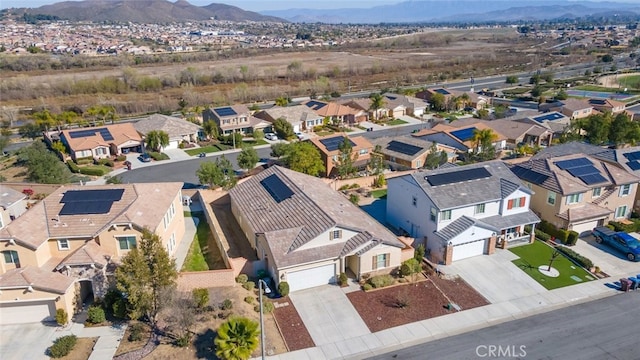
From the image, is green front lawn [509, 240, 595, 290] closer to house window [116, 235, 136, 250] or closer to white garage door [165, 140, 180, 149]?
house window [116, 235, 136, 250]

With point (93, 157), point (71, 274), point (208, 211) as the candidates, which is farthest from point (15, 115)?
point (71, 274)

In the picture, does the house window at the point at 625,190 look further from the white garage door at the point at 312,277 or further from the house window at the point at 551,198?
the white garage door at the point at 312,277

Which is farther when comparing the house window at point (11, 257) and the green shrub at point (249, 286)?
the green shrub at point (249, 286)

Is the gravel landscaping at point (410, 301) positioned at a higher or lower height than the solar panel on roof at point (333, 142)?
lower

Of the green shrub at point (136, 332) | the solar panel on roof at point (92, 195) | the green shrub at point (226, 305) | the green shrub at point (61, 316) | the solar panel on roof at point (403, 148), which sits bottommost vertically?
the green shrub at point (136, 332)

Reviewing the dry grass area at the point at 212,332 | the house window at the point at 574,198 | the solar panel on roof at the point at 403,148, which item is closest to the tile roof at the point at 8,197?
the dry grass area at the point at 212,332

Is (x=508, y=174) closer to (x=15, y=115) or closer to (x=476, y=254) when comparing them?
(x=476, y=254)

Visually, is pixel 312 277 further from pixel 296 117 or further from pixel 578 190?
pixel 296 117
